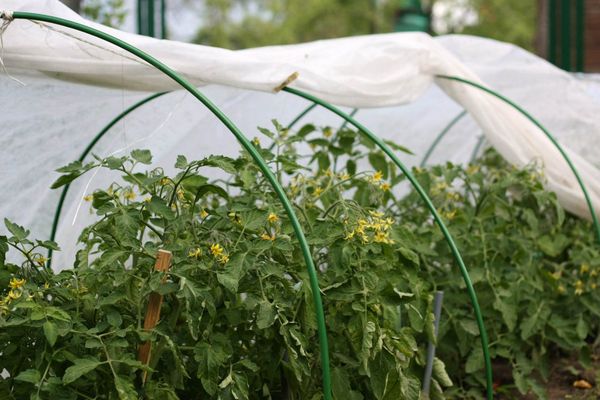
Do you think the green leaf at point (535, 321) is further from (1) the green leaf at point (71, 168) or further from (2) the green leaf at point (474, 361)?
(1) the green leaf at point (71, 168)

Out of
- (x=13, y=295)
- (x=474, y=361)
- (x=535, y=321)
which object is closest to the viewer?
(x=13, y=295)

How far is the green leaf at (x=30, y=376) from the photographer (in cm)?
246

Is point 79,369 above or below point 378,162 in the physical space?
below

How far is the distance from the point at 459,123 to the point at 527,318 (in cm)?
200

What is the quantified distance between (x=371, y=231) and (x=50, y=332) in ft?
Answer: 3.57

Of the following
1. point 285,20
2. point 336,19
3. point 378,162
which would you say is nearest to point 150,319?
point 378,162

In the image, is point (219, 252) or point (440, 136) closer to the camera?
point (219, 252)

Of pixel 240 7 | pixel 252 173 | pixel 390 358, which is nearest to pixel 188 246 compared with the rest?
pixel 252 173

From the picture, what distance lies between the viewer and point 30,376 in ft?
8.11

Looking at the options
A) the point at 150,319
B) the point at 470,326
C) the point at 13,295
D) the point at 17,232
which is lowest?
the point at 470,326

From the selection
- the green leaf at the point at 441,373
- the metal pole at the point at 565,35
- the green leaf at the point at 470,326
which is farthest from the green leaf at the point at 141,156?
the metal pole at the point at 565,35

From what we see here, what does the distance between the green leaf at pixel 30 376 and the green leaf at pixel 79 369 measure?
0.07 metres

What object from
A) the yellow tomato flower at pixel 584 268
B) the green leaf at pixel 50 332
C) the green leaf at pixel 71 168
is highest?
the green leaf at pixel 71 168

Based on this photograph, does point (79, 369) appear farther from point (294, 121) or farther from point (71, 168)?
point (294, 121)
